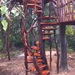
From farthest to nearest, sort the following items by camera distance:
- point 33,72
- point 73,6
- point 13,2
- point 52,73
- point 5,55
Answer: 1. point 5,55
2. point 13,2
3. point 52,73
4. point 33,72
5. point 73,6

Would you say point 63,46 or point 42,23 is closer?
point 42,23

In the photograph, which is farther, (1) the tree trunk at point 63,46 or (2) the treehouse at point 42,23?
(1) the tree trunk at point 63,46

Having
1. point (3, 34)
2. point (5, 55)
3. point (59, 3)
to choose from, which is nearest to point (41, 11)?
point (59, 3)

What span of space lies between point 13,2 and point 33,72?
3.41 metres

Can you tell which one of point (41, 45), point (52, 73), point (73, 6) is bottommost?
point (52, 73)

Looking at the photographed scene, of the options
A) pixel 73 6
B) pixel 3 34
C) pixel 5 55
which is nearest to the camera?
pixel 73 6

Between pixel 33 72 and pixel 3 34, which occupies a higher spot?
pixel 3 34

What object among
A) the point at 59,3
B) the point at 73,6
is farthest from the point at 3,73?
the point at 73,6

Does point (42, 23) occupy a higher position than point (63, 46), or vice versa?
point (42, 23)

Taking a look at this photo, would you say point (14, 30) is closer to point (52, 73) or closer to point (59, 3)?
point (52, 73)

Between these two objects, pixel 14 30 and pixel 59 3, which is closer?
pixel 59 3

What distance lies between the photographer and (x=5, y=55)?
38.2 ft

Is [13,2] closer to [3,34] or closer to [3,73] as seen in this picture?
[3,73]

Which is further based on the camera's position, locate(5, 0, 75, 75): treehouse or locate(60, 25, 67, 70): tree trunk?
locate(60, 25, 67, 70): tree trunk
